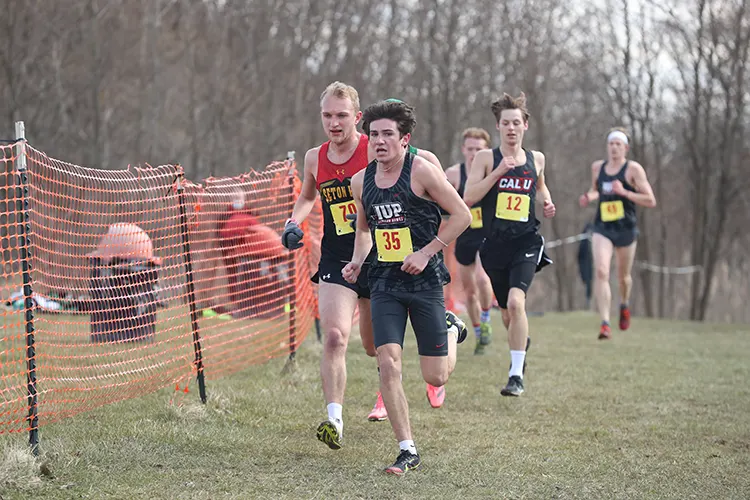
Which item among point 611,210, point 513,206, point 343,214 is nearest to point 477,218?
point 611,210

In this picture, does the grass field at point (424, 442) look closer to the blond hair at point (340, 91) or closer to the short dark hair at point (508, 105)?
the blond hair at point (340, 91)

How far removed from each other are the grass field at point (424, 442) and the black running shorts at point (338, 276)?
959 millimetres

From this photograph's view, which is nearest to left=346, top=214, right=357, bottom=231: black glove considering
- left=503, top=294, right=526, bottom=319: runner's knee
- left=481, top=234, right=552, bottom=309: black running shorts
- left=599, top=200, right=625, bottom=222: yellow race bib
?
left=503, top=294, right=526, bottom=319: runner's knee

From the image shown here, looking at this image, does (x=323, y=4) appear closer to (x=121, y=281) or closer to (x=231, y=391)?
(x=121, y=281)

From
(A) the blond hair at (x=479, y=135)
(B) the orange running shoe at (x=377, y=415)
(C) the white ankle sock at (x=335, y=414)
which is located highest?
(A) the blond hair at (x=479, y=135)

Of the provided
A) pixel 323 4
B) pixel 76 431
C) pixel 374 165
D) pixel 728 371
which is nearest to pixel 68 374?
pixel 76 431

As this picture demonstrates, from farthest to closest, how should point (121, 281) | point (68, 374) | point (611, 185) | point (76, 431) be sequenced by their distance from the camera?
point (611, 185) < point (121, 281) < point (68, 374) < point (76, 431)

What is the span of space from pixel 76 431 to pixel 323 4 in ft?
68.0

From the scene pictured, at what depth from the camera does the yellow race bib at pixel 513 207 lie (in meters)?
7.98

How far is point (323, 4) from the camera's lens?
25312 mm

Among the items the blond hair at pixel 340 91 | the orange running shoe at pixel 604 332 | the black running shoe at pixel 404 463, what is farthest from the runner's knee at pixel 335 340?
the orange running shoe at pixel 604 332

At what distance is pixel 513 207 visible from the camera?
26.3 feet

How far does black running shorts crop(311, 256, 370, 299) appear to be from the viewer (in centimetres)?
602

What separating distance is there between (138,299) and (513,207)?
134 inches
